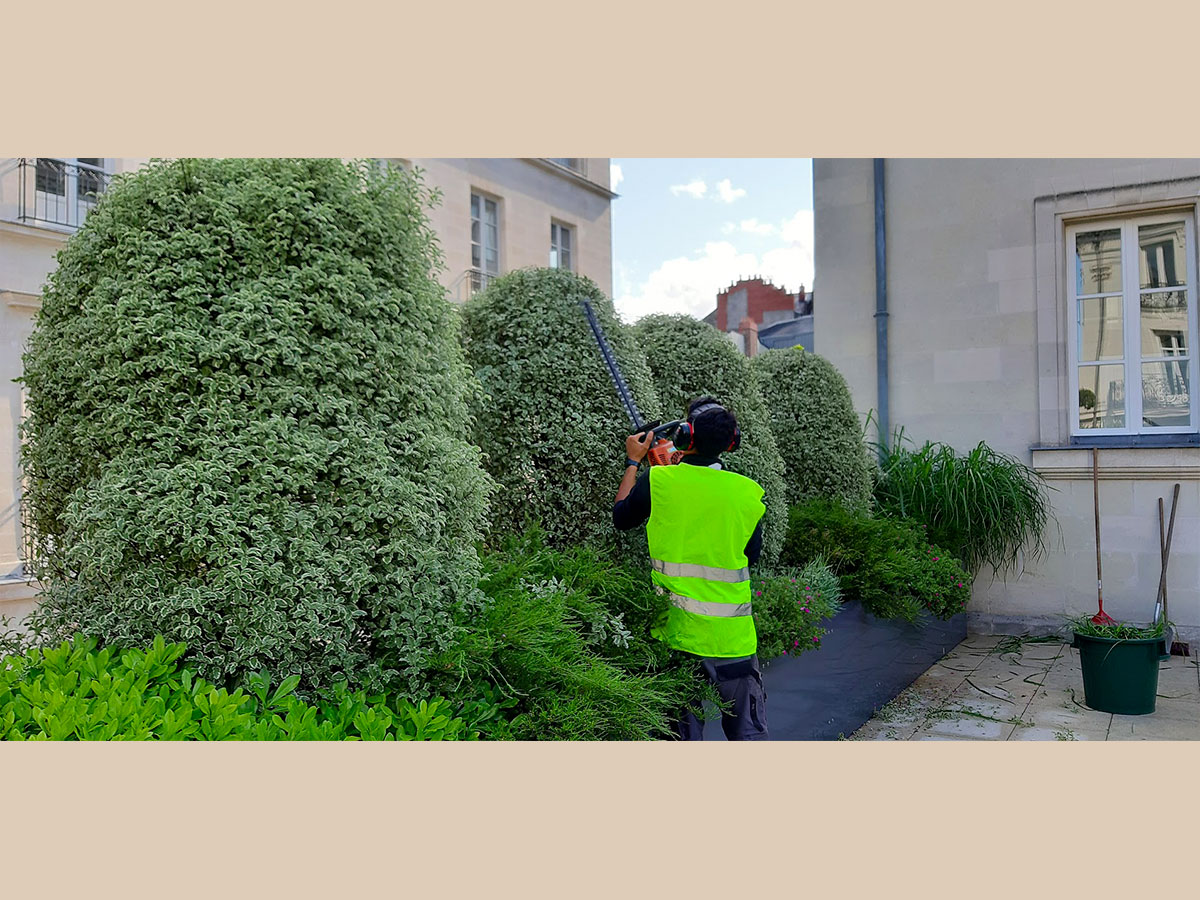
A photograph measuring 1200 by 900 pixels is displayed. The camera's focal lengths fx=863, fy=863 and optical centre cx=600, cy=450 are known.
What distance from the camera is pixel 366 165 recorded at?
3275 mm

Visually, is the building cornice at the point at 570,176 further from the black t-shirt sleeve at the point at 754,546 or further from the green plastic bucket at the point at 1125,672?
the black t-shirt sleeve at the point at 754,546

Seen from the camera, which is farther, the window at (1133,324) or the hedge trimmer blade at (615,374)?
the window at (1133,324)

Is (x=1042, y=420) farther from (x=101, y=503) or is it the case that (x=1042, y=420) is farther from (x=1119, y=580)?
(x=101, y=503)

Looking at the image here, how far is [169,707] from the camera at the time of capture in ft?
8.39

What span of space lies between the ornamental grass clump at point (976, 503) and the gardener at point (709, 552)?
4575 mm

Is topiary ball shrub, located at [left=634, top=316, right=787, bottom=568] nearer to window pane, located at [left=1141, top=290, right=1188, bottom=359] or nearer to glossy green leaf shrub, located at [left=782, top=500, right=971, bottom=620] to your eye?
glossy green leaf shrub, located at [left=782, top=500, right=971, bottom=620]

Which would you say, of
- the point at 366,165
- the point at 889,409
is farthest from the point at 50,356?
the point at 889,409

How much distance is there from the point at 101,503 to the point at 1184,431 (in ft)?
25.8

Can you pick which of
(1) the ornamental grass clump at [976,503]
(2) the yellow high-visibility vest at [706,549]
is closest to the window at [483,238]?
(1) the ornamental grass clump at [976,503]

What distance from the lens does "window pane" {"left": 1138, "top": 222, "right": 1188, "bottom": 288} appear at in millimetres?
7223

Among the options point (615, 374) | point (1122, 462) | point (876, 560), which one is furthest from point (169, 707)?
point (1122, 462)

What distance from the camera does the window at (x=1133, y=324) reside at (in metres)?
7.22

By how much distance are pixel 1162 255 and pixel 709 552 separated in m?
6.20

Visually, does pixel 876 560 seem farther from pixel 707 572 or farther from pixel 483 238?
pixel 483 238
